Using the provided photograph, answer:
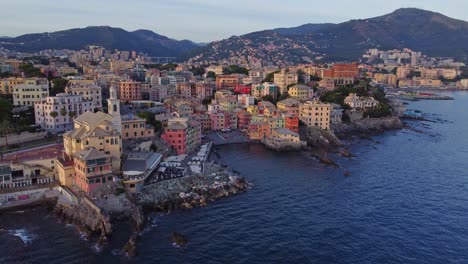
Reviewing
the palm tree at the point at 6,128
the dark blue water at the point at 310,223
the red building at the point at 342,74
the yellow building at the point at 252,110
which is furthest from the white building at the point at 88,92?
the red building at the point at 342,74

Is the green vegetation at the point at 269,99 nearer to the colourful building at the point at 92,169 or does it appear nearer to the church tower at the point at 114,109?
the church tower at the point at 114,109

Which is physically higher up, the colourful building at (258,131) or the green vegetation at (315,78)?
the green vegetation at (315,78)

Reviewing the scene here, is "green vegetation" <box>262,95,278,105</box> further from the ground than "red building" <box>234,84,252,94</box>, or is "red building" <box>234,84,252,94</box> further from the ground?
"red building" <box>234,84,252,94</box>

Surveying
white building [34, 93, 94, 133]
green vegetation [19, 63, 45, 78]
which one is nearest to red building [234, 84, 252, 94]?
green vegetation [19, 63, 45, 78]

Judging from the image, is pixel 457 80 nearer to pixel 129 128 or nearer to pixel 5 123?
pixel 129 128

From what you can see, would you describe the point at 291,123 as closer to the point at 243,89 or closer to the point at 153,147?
the point at 153,147

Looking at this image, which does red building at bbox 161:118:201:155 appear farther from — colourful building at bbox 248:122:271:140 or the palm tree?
the palm tree
